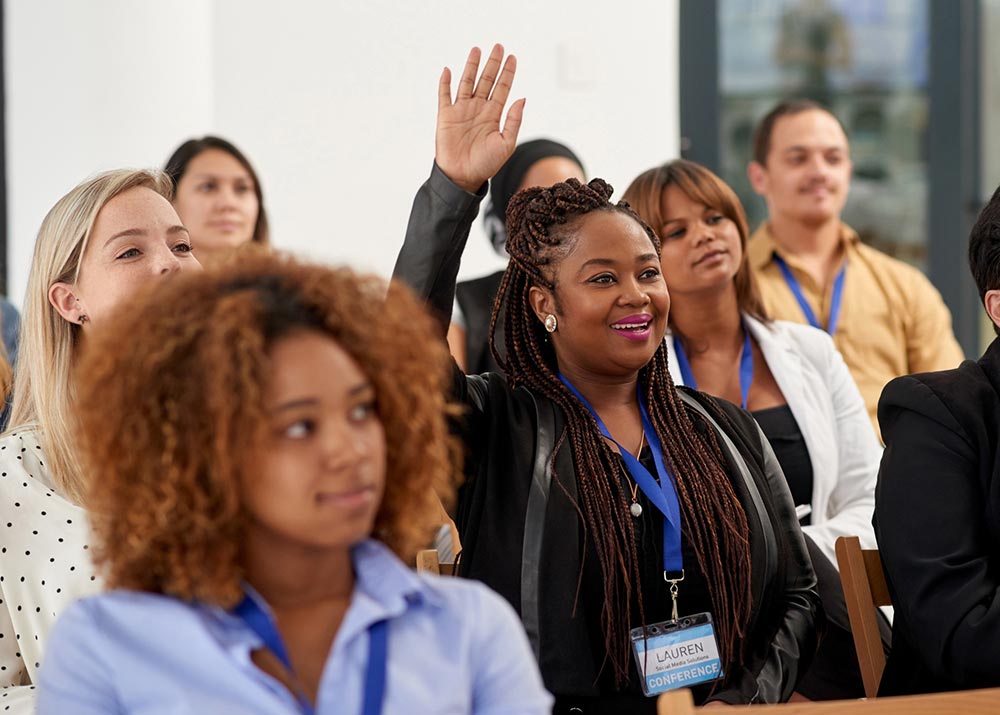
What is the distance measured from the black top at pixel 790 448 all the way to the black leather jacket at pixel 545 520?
0.65 meters

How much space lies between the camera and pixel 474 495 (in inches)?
86.9

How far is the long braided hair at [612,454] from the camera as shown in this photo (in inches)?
84.2

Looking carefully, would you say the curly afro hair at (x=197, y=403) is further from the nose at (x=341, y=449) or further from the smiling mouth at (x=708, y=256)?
the smiling mouth at (x=708, y=256)

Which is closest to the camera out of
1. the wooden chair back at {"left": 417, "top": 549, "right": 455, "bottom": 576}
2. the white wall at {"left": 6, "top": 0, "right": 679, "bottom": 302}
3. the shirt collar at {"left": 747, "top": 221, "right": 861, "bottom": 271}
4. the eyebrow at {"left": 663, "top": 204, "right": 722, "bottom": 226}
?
the wooden chair back at {"left": 417, "top": 549, "right": 455, "bottom": 576}

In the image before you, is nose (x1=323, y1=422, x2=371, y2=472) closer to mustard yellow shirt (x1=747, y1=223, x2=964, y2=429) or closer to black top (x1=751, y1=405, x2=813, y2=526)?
black top (x1=751, y1=405, x2=813, y2=526)

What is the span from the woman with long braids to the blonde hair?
569 millimetres

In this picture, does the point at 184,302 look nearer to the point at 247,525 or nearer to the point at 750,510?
the point at 247,525

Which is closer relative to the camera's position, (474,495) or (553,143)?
(474,495)

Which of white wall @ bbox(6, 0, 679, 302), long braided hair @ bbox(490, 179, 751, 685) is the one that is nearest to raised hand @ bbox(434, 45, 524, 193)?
long braided hair @ bbox(490, 179, 751, 685)

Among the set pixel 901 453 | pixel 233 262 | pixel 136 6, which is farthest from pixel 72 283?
pixel 136 6

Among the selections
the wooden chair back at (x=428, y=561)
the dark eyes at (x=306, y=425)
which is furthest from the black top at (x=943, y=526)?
the dark eyes at (x=306, y=425)

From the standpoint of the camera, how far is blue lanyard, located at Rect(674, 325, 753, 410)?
123 inches

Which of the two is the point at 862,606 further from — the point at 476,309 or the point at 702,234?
the point at 476,309

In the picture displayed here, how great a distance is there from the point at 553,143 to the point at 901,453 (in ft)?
7.51
